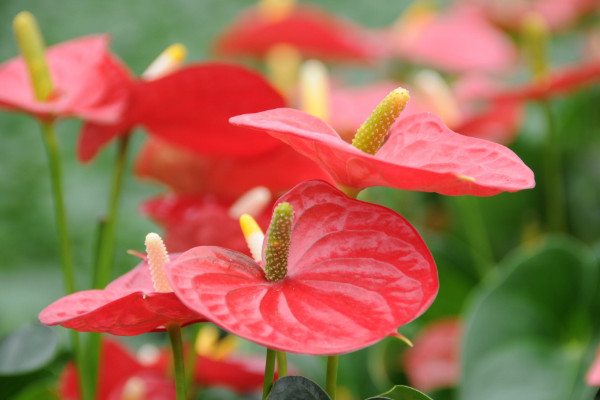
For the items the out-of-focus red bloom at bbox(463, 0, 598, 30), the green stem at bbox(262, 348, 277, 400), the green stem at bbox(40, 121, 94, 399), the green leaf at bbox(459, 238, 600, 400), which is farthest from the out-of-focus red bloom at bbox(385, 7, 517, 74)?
the green stem at bbox(262, 348, 277, 400)

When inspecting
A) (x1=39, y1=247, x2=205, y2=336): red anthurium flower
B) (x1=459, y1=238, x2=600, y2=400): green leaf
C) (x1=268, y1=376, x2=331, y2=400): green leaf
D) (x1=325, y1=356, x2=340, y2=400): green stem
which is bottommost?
(x1=459, y1=238, x2=600, y2=400): green leaf

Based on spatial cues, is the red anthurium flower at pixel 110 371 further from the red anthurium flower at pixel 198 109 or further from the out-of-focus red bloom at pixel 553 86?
the out-of-focus red bloom at pixel 553 86

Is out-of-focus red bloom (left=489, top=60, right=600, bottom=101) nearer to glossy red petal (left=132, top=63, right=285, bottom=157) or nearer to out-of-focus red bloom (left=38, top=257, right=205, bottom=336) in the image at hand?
glossy red petal (left=132, top=63, right=285, bottom=157)

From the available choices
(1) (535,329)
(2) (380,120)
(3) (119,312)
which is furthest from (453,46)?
(3) (119,312)

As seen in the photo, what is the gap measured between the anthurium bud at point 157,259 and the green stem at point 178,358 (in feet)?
0.06

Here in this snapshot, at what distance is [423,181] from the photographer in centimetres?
31

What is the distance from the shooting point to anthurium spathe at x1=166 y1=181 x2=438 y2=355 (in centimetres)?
27

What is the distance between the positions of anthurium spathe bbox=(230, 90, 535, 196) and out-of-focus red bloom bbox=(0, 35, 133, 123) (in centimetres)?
21

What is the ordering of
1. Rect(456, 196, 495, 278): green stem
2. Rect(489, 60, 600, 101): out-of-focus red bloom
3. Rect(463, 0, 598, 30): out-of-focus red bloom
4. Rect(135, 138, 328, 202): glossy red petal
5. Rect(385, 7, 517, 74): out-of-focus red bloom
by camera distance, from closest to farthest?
Rect(135, 138, 328, 202): glossy red petal → Rect(489, 60, 600, 101): out-of-focus red bloom → Rect(456, 196, 495, 278): green stem → Rect(385, 7, 517, 74): out-of-focus red bloom → Rect(463, 0, 598, 30): out-of-focus red bloom

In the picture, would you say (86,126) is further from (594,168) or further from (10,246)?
(10,246)

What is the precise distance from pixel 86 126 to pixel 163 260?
257mm

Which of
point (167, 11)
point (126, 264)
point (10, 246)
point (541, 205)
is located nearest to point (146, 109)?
point (541, 205)

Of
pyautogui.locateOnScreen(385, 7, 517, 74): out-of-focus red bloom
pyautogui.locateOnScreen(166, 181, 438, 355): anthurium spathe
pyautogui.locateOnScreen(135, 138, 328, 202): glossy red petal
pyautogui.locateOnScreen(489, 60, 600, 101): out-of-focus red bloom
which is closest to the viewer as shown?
pyautogui.locateOnScreen(166, 181, 438, 355): anthurium spathe

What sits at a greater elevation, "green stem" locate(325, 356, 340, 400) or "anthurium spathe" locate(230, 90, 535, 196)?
"anthurium spathe" locate(230, 90, 535, 196)
